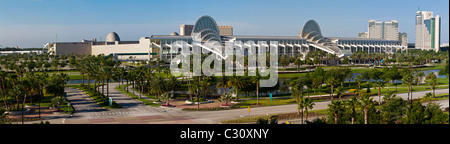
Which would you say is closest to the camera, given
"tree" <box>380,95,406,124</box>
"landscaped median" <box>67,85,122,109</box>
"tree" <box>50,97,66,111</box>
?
"tree" <box>380,95,406,124</box>

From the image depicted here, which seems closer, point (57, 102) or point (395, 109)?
point (395, 109)

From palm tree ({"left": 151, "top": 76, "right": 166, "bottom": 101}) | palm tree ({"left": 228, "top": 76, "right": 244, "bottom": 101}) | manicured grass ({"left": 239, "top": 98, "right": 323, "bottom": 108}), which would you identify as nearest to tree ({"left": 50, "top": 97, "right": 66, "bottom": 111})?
palm tree ({"left": 151, "top": 76, "right": 166, "bottom": 101})

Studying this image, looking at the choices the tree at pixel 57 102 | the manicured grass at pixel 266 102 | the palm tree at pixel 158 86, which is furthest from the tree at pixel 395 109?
the tree at pixel 57 102

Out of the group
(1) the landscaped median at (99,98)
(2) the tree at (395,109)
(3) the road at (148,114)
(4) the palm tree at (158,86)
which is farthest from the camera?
(4) the palm tree at (158,86)

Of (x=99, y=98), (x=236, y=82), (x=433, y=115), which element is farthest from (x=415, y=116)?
(x=99, y=98)

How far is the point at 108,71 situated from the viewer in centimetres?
5625

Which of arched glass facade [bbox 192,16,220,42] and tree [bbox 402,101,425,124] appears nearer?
tree [bbox 402,101,425,124]

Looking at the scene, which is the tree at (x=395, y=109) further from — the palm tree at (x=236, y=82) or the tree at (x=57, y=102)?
the tree at (x=57, y=102)

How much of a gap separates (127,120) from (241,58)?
240 ft

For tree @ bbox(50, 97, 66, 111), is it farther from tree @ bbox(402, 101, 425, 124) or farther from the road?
tree @ bbox(402, 101, 425, 124)

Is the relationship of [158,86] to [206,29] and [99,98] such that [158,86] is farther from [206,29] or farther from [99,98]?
[206,29]

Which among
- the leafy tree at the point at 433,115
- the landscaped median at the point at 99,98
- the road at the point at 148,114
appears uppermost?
the leafy tree at the point at 433,115
